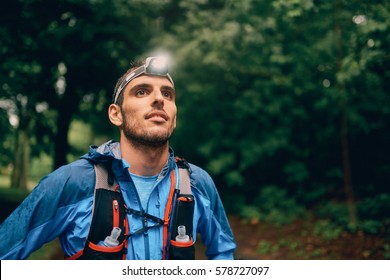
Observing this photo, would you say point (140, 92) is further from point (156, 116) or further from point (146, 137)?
point (146, 137)

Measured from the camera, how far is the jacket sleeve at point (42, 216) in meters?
2.20

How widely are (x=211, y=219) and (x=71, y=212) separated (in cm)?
103

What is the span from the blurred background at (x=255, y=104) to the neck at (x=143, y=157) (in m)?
4.40

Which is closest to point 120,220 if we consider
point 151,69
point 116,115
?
point 116,115

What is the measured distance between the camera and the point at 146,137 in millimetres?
2512

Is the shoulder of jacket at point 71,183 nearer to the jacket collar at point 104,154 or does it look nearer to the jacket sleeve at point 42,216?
the jacket sleeve at point 42,216

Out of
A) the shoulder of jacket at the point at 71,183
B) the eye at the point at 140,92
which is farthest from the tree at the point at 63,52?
the shoulder of jacket at the point at 71,183

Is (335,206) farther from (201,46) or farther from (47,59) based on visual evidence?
(47,59)

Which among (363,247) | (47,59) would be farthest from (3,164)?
(363,247)

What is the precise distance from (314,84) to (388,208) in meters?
3.52

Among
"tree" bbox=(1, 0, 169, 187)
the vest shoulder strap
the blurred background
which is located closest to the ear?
the vest shoulder strap

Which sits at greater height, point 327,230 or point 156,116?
point 156,116

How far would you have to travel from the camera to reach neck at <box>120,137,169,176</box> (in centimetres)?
256
